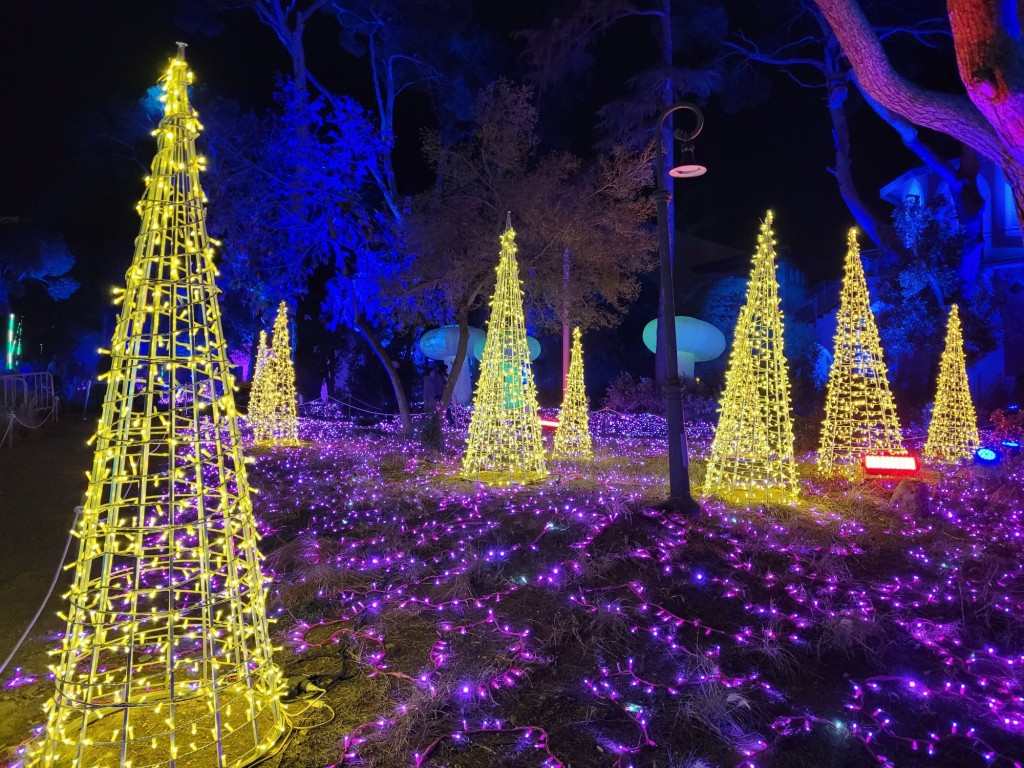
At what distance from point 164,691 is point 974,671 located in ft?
14.8

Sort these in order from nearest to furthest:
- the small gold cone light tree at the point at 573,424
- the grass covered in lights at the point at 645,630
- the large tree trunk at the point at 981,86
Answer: the grass covered in lights at the point at 645,630
the large tree trunk at the point at 981,86
the small gold cone light tree at the point at 573,424

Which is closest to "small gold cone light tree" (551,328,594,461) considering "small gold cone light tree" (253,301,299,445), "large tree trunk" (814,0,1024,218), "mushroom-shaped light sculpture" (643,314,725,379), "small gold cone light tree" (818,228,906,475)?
"small gold cone light tree" (818,228,906,475)

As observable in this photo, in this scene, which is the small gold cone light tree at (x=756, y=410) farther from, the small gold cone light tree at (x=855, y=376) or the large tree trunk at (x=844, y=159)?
the large tree trunk at (x=844, y=159)

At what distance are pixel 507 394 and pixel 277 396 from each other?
6718 mm

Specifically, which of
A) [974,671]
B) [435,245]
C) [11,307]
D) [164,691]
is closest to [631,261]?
[435,245]

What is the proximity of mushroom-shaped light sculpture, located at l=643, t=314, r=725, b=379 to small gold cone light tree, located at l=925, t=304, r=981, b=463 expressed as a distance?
8.17 meters

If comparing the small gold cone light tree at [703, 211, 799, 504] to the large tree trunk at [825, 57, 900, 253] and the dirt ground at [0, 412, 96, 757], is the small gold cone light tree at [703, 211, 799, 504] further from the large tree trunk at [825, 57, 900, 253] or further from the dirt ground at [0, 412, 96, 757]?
the large tree trunk at [825, 57, 900, 253]

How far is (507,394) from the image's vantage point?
8773mm

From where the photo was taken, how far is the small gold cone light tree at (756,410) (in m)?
7.56

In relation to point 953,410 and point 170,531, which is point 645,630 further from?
point 953,410

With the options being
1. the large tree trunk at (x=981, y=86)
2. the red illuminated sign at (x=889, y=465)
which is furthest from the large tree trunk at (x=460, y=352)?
the large tree trunk at (x=981, y=86)

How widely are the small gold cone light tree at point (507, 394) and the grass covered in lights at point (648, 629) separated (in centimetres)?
139

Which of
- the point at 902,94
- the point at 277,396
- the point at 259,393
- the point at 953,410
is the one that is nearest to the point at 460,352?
the point at 277,396

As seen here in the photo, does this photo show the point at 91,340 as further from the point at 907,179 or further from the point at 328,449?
the point at 907,179
